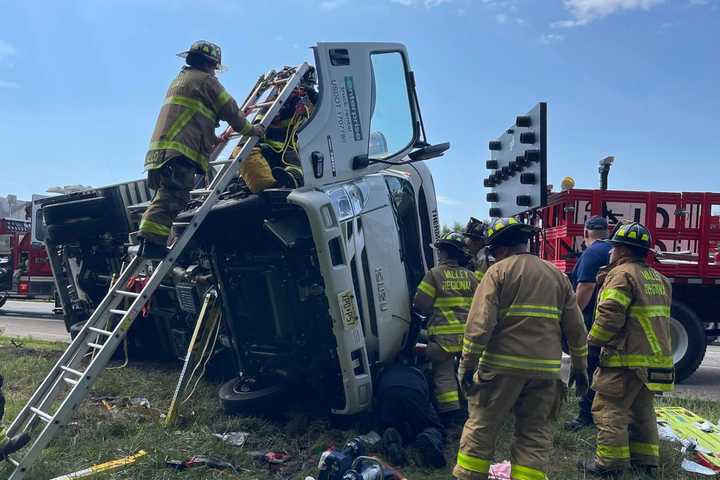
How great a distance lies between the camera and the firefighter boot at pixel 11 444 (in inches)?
151

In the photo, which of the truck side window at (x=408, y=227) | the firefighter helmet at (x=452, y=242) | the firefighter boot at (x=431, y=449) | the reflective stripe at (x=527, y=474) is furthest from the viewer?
the truck side window at (x=408, y=227)

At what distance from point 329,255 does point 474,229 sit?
2.02m

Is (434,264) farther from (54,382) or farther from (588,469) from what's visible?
(54,382)

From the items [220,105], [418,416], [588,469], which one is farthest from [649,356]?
[220,105]

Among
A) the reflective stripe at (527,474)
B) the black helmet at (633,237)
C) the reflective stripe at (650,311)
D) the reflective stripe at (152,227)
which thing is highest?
the reflective stripe at (152,227)

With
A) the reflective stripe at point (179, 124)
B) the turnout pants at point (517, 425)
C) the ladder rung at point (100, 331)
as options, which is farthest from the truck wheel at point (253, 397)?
the reflective stripe at point (179, 124)

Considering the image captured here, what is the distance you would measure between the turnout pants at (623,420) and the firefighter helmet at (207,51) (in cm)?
348

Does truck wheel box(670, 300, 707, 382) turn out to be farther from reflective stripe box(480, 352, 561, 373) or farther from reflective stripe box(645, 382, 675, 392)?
reflective stripe box(480, 352, 561, 373)

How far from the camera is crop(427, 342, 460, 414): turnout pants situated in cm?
500

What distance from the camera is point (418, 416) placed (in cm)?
450

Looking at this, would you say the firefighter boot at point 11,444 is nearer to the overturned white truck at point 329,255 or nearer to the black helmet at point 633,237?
the overturned white truck at point 329,255

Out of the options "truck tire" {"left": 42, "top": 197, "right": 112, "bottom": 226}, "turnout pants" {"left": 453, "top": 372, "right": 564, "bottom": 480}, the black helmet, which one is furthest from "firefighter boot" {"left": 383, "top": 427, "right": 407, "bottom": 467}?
"truck tire" {"left": 42, "top": 197, "right": 112, "bottom": 226}

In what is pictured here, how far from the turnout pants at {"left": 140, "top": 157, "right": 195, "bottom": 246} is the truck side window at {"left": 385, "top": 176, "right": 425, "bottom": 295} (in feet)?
5.38

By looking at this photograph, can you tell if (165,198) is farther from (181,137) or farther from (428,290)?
(428,290)
